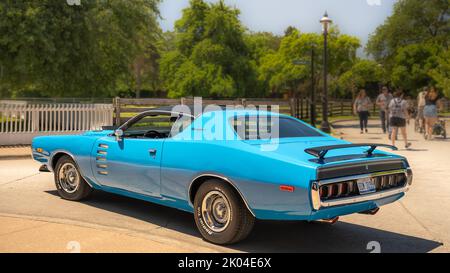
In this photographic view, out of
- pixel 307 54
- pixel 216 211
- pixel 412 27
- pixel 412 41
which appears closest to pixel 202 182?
pixel 216 211

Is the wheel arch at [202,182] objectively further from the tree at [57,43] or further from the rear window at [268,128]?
the tree at [57,43]

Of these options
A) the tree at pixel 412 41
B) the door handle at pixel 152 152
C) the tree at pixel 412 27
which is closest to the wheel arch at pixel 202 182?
the door handle at pixel 152 152

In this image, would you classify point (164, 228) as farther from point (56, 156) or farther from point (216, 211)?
point (56, 156)

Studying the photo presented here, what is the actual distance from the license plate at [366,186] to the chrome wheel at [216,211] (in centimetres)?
128

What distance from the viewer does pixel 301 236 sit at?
5.48 metres

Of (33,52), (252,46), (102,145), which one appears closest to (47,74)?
(33,52)

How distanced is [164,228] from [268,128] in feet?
5.37

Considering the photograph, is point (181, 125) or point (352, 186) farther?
point (181, 125)

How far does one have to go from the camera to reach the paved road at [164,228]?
193 inches

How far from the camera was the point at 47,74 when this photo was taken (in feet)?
69.6

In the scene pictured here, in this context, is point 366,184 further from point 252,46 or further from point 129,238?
point 252,46

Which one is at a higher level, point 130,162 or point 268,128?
point 268,128

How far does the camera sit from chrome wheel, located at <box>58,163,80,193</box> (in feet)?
22.8
